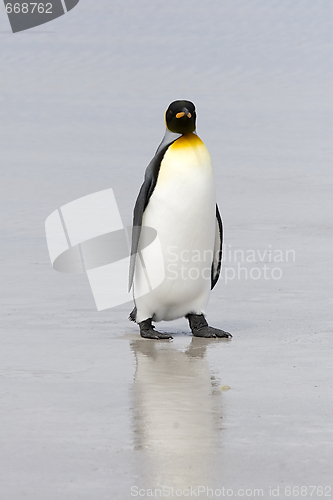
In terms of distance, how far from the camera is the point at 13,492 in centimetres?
312

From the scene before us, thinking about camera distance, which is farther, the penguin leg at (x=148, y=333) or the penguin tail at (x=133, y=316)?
the penguin tail at (x=133, y=316)

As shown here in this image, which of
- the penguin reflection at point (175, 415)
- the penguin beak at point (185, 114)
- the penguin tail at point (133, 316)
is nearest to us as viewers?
the penguin reflection at point (175, 415)

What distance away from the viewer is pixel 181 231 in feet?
18.8

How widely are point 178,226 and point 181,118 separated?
0.59 metres

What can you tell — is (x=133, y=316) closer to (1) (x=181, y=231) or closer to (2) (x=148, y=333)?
(2) (x=148, y=333)

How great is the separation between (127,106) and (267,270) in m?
19.6

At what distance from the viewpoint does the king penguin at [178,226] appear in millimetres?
5680

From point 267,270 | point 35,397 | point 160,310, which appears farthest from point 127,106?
point 35,397

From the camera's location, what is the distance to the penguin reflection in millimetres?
3311

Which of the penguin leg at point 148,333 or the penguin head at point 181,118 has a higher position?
the penguin head at point 181,118

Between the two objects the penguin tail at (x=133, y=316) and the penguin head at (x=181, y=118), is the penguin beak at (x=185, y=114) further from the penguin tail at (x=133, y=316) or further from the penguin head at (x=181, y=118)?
the penguin tail at (x=133, y=316)

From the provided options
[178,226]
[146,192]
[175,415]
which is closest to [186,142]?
[146,192]

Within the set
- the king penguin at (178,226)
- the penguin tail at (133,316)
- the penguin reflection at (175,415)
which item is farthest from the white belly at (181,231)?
the penguin reflection at (175,415)

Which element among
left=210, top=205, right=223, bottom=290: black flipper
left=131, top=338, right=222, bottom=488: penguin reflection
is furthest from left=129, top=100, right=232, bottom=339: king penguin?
left=131, top=338, right=222, bottom=488: penguin reflection
